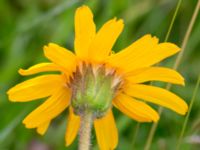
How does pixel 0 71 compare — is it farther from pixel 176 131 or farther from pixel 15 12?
pixel 176 131

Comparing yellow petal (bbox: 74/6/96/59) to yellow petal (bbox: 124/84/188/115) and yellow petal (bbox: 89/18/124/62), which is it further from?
yellow petal (bbox: 124/84/188/115)

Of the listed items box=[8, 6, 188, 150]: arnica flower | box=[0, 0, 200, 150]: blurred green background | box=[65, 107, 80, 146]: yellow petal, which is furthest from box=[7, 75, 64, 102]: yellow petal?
box=[0, 0, 200, 150]: blurred green background

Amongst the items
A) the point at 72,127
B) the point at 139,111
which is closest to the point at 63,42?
the point at 72,127

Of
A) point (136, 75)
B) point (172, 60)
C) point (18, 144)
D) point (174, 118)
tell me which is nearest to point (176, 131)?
point (174, 118)

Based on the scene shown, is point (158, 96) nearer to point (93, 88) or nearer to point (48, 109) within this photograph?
point (93, 88)

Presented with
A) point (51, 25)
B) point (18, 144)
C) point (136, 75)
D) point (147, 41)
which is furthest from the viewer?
point (51, 25)

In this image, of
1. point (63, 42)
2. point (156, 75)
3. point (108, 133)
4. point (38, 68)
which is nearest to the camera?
point (38, 68)

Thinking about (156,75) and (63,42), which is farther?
(63,42)
